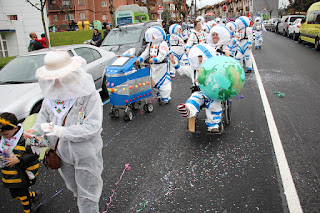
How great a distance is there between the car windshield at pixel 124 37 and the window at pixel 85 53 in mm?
3250

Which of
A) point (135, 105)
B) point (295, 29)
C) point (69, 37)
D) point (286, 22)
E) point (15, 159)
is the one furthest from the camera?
point (69, 37)

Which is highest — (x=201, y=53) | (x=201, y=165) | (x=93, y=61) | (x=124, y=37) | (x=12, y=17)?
Answer: (x=12, y=17)

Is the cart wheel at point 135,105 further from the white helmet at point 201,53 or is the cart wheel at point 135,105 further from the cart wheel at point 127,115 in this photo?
the white helmet at point 201,53

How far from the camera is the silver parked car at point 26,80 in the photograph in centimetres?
471

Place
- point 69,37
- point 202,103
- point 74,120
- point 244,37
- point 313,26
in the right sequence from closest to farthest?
1. point 74,120
2. point 202,103
3. point 244,37
4. point 313,26
5. point 69,37

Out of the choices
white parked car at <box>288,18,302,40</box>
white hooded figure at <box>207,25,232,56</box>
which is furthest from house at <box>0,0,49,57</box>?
white parked car at <box>288,18,302,40</box>

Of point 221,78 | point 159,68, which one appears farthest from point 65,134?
point 159,68

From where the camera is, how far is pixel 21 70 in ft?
19.3

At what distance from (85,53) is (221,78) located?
4.33m

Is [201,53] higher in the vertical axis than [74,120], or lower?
higher

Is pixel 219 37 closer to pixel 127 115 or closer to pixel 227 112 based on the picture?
pixel 227 112

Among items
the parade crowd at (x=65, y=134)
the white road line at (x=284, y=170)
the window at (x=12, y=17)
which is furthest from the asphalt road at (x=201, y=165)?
the window at (x=12, y=17)

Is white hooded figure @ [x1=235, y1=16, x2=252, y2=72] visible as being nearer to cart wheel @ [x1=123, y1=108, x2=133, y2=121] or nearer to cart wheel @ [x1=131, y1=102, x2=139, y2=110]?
cart wheel @ [x1=131, y1=102, x2=139, y2=110]

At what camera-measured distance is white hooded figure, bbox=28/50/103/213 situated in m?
2.18
